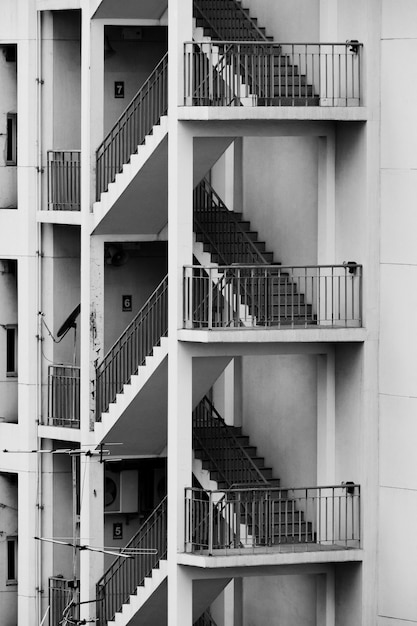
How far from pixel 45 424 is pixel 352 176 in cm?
883

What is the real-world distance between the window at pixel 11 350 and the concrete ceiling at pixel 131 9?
6418 millimetres

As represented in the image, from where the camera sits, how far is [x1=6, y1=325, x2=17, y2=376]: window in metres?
55.3

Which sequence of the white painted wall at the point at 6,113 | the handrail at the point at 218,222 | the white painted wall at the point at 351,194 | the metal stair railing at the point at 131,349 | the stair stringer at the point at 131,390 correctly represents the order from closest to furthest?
the white painted wall at the point at 351,194 < the stair stringer at the point at 131,390 < the metal stair railing at the point at 131,349 < the handrail at the point at 218,222 < the white painted wall at the point at 6,113

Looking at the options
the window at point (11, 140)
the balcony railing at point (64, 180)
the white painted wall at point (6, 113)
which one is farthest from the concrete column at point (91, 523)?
the window at point (11, 140)

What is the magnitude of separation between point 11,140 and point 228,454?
7.62 metres

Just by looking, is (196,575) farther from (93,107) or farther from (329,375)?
(93,107)

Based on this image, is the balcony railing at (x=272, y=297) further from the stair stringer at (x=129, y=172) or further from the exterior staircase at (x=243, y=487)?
the exterior staircase at (x=243, y=487)

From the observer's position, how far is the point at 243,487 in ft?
164

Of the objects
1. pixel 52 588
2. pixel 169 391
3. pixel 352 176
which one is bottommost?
pixel 52 588

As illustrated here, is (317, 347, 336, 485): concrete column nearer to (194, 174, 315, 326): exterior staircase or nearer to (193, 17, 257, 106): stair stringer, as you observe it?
(194, 174, 315, 326): exterior staircase

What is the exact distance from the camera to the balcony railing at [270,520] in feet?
155

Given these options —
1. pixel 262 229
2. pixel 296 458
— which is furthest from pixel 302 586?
pixel 262 229

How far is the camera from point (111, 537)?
5422 cm

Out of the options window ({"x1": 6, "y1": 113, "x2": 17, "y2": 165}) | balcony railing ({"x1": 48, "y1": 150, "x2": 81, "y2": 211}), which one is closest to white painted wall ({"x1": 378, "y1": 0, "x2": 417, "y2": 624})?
balcony railing ({"x1": 48, "y1": 150, "x2": 81, "y2": 211})
